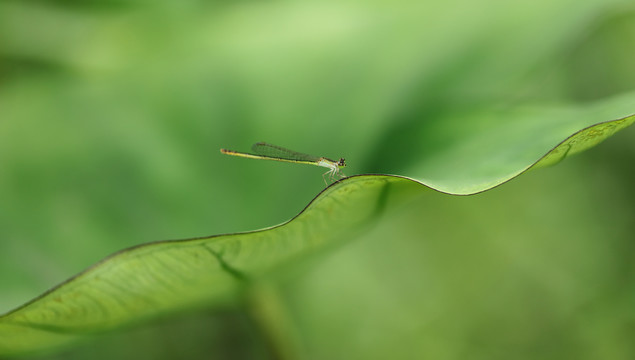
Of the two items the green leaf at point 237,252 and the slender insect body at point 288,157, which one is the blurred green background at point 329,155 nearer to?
the slender insect body at point 288,157

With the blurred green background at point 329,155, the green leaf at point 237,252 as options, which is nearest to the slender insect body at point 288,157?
the blurred green background at point 329,155

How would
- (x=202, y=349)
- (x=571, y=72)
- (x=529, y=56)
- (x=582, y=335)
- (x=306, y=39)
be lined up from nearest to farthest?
1. (x=529, y=56)
2. (x=306, y=39)
3. (x=582, y=335)
4. (x=202, y=349)
5. (x=571, y=72)

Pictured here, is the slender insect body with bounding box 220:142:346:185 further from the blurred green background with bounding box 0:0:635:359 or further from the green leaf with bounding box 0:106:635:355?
the green leaf with bounding box 0:106:635:355

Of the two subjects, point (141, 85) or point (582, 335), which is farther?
point (582, 335)

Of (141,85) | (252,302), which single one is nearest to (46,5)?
(141,85)

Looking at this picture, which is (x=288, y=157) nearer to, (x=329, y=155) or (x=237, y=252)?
(x=329, y=155)

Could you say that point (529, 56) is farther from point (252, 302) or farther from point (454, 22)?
point (252, 302)

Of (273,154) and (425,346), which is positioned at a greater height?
(273,154)

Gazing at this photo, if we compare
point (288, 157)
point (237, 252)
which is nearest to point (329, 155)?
point (288, 157)
